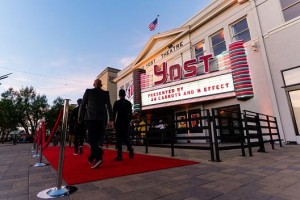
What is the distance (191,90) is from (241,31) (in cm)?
436

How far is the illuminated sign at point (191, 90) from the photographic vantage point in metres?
9.78

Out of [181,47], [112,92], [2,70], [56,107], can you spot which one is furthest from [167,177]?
[56,107]

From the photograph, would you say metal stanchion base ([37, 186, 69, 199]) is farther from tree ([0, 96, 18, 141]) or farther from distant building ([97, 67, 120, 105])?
tree ([0, 96, 18, 141])

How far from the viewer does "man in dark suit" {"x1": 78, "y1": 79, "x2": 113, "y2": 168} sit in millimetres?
3709

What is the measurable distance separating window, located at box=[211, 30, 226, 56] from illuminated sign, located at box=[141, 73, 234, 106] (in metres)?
2.61

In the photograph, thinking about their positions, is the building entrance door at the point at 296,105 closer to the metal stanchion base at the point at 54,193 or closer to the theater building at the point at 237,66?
the theater building at the point at 237,66

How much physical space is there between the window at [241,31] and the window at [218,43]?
720 mm

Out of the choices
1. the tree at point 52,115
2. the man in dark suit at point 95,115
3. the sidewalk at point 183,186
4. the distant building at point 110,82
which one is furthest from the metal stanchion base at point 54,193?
the tree at point 52,115

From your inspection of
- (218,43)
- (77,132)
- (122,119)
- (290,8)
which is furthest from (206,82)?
(77,132)

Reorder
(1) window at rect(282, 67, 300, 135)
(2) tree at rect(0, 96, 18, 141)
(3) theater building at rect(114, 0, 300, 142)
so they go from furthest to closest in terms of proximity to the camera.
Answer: (2) tree at rect(0, 96, 18, 141), (3) theater building at rect(114, 0, 300, 142), (1) window at rect(282, 67, 300, 135)

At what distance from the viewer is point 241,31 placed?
10.5 m

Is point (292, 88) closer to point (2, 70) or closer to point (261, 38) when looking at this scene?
point (261, 38)

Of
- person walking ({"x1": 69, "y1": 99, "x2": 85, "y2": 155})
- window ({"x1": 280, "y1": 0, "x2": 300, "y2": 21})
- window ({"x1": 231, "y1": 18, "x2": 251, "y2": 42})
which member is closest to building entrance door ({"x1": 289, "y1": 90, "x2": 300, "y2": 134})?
window ({"x1": 280, "y1": 0, "x2": 300, "y2": 21})

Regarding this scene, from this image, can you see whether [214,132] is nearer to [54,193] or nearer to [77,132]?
[54,193]
